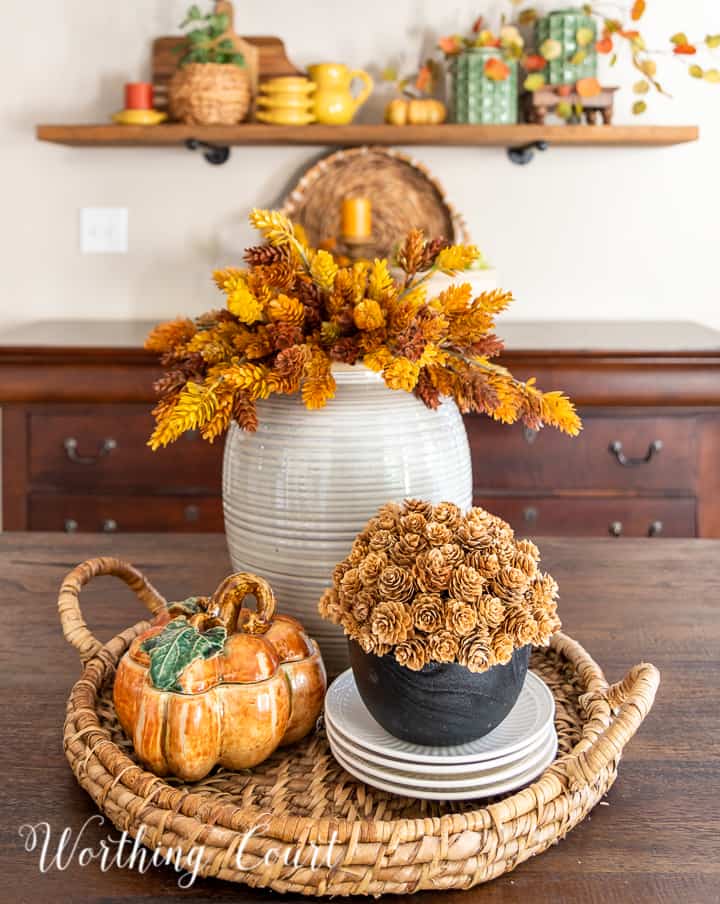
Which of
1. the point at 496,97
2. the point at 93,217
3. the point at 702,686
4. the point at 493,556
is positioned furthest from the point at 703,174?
the point at 493,556

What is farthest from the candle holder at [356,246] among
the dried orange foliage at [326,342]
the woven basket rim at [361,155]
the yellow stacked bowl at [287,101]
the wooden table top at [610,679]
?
the dried orange foliage at [326,342]

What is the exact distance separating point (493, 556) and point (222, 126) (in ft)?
6.99

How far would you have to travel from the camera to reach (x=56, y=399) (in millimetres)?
2340

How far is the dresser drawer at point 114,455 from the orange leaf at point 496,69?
1124 mm

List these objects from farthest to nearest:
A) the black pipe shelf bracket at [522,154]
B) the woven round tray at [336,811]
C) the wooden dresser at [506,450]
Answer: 1. the black pipe shelf bracket at [522,154]
2. the wooden dresser at [506,450]
3. the woven round tray at [336,811]

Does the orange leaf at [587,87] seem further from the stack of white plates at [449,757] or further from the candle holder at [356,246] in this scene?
the stack of white plates at [449,757]

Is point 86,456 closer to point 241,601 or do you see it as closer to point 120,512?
point 120,512

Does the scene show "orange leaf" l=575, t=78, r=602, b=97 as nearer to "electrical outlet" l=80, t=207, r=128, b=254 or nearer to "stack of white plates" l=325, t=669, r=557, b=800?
"electrical outlet" l=80, t=207, r=128, b=254

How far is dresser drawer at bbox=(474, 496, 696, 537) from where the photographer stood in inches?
92.3

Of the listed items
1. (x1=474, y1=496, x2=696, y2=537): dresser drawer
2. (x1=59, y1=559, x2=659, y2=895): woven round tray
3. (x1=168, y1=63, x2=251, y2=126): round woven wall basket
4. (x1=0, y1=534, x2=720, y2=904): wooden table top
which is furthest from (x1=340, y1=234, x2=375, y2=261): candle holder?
(x1=59, y1=559, x2=659, y2=895): woven round tray

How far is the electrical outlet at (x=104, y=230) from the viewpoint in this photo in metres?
2.80

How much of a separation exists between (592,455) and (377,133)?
0.96 meters

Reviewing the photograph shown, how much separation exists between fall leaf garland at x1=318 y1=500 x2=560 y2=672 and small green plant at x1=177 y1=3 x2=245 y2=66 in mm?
2173

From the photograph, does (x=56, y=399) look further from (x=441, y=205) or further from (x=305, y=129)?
(x=441, y=205)
